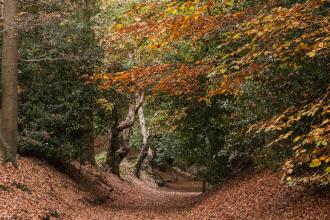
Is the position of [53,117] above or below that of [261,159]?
above

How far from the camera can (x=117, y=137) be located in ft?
79.2

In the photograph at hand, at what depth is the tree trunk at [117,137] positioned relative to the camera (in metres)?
22.2

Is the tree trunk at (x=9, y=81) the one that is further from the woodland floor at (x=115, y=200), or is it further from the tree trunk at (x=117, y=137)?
the tree trunk at (x=117, y=137)

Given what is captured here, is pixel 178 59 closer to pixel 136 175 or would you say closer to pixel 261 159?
pixel 261 159

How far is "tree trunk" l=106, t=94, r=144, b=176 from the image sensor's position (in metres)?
22.2

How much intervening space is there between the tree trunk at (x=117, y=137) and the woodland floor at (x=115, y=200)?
354 cm

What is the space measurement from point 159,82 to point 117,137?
12.8m

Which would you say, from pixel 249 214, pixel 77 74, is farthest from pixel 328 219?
pixel 77 74

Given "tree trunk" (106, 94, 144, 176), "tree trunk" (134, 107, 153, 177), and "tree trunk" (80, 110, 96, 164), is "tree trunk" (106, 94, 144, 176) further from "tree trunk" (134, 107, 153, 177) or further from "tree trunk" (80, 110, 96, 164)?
"tree trunk" (134, 107, 153, 177)

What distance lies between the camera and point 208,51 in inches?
608

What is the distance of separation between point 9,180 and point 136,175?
1908 centimetres

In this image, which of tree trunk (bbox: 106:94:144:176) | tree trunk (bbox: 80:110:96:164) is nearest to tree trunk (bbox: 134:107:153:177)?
tree trunk (bbox: 106:94:144:176)

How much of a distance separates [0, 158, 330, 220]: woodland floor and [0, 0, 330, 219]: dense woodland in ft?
1.28

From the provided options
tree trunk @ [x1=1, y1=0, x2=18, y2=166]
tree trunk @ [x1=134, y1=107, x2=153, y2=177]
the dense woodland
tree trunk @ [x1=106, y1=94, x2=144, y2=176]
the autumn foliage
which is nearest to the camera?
the autumn foliage
